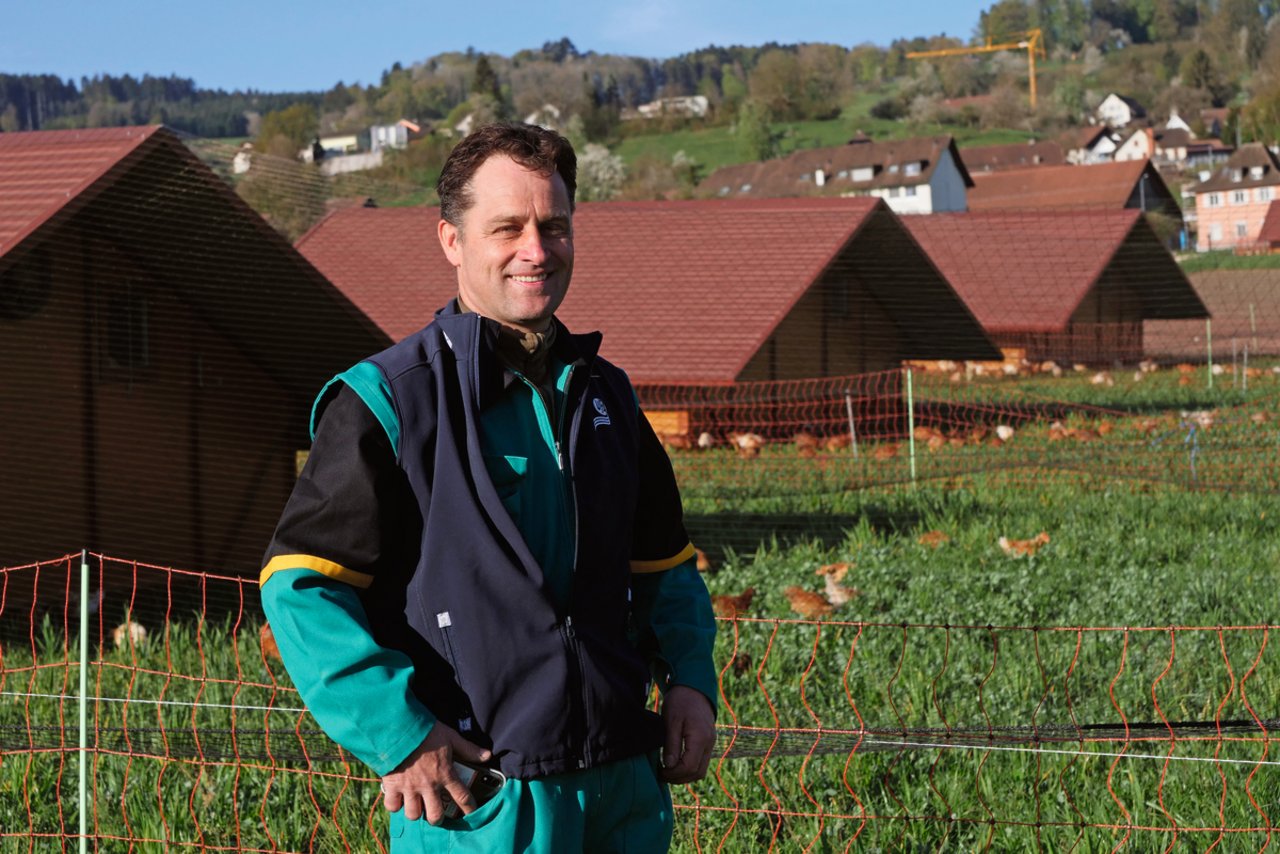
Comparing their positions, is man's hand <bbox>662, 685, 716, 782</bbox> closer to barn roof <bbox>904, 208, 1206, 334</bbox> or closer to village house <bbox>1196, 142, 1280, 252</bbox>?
barn roof <bbox>904, 208, 1206, 334</bbox>

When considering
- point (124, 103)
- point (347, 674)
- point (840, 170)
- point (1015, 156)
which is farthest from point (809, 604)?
point (124, 103)

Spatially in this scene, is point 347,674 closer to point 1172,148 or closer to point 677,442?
point 677,442

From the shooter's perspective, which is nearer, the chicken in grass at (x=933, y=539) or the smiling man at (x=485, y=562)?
the smiling man at (x=485, y=562)

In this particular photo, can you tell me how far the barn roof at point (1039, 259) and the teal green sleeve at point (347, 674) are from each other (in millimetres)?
21153

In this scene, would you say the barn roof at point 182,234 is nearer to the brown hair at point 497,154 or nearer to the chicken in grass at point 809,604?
the chicken in grass at point 809,604

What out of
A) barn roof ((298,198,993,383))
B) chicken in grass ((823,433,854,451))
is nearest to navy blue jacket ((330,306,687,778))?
barn roof ((298,198,993,383))

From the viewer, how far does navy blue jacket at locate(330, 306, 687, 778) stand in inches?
84.3

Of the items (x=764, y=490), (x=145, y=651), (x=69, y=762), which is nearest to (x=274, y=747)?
(x=69, y=762)

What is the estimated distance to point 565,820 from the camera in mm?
2176

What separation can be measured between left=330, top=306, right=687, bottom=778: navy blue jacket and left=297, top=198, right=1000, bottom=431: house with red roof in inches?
436

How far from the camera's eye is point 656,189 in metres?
62.1

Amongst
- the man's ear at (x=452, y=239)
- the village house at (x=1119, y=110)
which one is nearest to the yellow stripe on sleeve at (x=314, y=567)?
the man's ear at (x=452, y=239)

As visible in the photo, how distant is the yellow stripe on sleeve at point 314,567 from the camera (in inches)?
82.4

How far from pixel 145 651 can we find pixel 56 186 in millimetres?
2371
